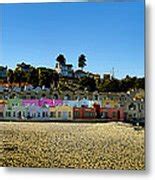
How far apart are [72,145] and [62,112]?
0.49 feet

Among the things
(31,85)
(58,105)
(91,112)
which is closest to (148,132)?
(91,112)

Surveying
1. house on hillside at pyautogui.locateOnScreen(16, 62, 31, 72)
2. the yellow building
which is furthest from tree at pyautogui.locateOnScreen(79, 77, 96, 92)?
house on hillside at pyautogui.locateOnScreen(16, 62, 31, 72)

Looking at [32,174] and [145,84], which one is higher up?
[145,84]

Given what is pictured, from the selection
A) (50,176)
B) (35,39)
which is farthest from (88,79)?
(50,176)

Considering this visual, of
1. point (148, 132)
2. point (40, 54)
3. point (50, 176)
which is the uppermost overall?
point (40, 54)

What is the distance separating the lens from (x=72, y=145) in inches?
90.4

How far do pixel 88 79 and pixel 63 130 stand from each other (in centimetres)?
25

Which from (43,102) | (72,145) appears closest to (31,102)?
(43,102)

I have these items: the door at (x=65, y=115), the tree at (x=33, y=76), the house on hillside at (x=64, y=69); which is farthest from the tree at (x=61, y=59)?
the door at (x=65, y=115)

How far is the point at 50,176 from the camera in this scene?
2309 millimetres

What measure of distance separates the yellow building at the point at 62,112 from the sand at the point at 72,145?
0.03m

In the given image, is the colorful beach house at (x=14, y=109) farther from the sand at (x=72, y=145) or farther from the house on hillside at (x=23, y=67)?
the house on hillside at (x=23, y=67)

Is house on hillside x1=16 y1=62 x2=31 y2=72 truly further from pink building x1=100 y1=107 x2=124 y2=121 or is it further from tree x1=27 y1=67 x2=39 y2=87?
pink building x1=100 y1=107 x2=124 y2=121

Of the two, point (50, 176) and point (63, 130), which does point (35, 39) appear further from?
point (50, 176)
